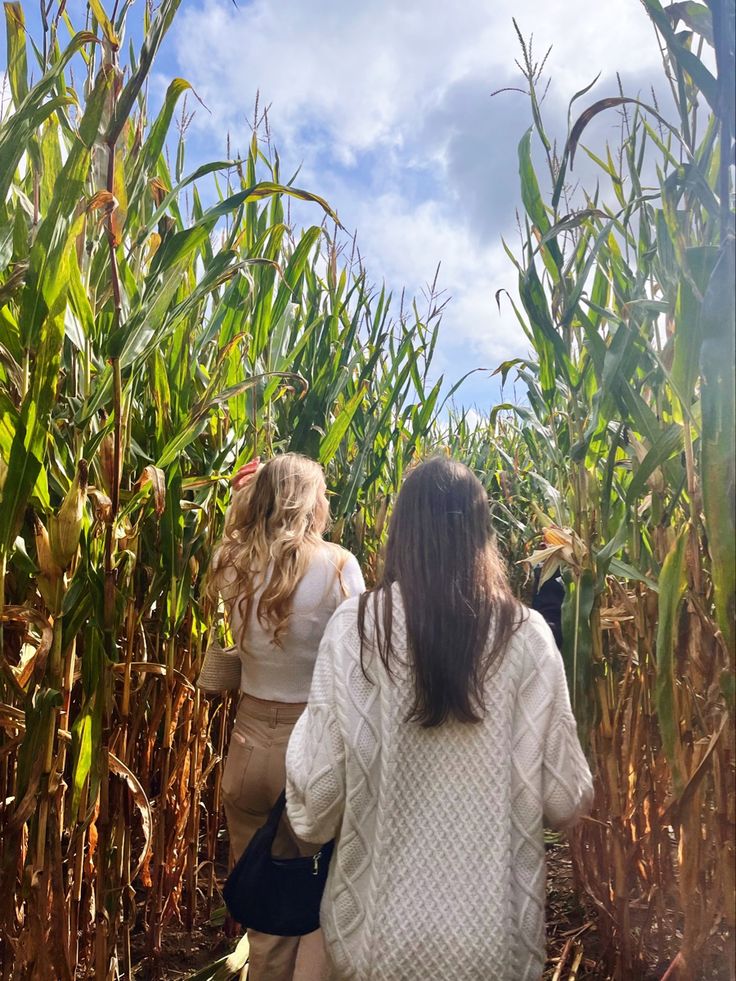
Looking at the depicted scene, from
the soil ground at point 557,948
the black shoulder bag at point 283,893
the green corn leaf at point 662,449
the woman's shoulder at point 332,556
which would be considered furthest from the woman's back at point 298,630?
the soil ground at point 557,948

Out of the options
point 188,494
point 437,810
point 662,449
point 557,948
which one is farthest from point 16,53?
point 557,948

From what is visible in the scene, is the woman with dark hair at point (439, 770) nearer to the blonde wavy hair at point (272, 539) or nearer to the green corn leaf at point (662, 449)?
the green corn leaf at point (662, 449)

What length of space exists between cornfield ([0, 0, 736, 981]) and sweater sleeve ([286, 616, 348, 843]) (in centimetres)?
45

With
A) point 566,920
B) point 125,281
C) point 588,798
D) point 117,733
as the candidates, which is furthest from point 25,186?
point 566,920

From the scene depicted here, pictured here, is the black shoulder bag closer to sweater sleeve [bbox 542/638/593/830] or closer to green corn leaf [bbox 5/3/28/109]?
sweater sleeve [bbox 542/638/593/830]

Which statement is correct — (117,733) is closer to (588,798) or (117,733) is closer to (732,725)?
(588,798)

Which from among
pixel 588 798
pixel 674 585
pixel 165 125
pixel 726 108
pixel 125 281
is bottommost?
pixel 588 798

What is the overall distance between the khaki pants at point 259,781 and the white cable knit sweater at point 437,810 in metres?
0.65

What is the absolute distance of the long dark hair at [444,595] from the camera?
46.9 inches

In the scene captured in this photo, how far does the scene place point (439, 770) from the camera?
1217 millimetres

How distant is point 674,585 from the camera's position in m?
1.31

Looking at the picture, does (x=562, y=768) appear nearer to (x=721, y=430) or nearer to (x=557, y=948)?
(x=721, y=430)

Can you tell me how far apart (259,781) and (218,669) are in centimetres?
30

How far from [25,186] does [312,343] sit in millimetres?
1400
